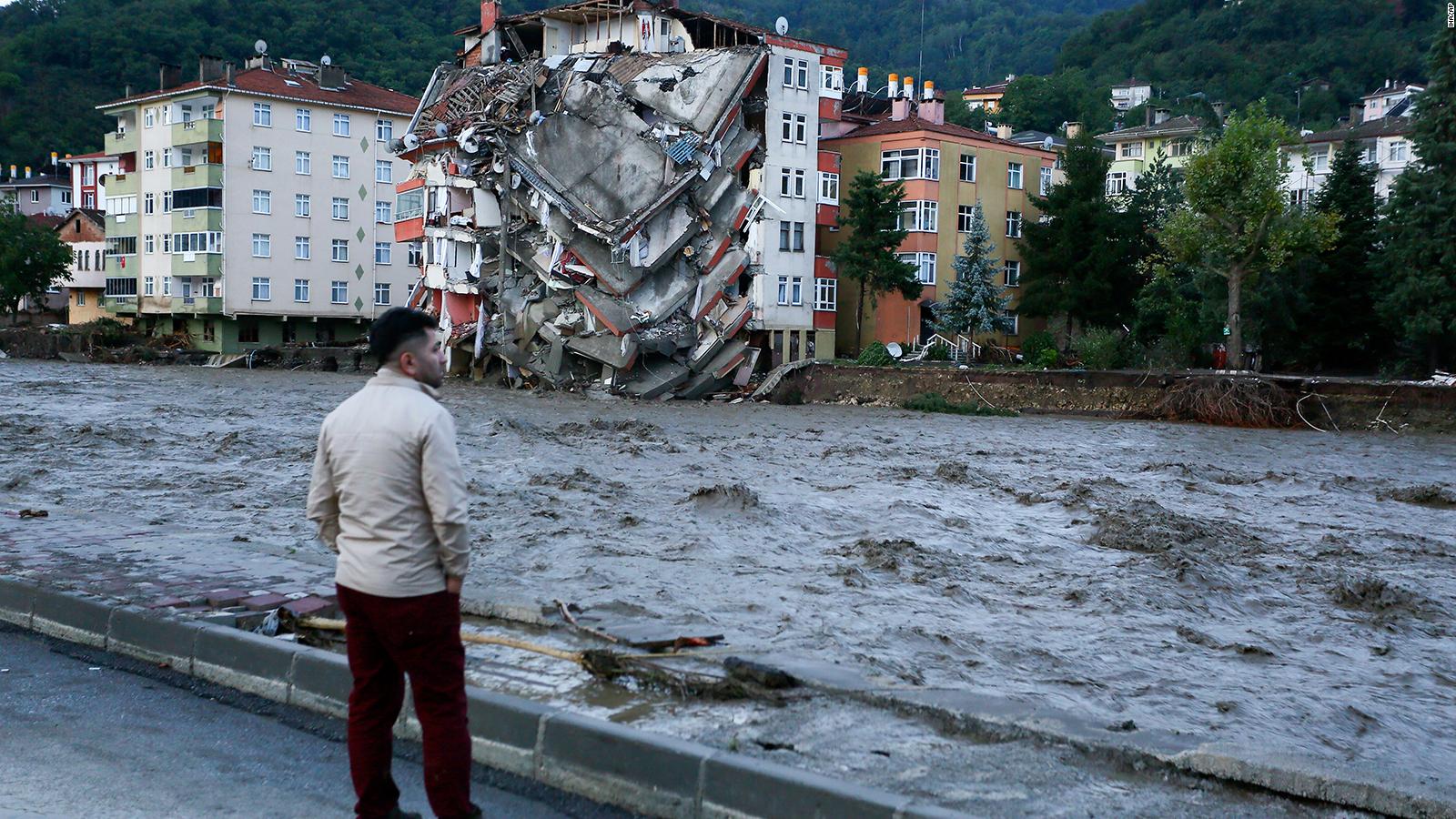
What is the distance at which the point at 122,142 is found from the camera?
276 ft

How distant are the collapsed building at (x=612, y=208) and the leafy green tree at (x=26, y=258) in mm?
38389

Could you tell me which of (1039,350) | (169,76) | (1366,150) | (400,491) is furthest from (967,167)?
(400,491)

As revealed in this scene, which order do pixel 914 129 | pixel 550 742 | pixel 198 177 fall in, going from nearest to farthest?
1. pixel 550 742
2. pixel 914 129
3. pixel 198 177

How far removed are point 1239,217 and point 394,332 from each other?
2073 inches

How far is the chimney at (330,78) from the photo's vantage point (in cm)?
8225

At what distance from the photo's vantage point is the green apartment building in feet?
252

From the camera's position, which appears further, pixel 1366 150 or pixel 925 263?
pixel 1366 150

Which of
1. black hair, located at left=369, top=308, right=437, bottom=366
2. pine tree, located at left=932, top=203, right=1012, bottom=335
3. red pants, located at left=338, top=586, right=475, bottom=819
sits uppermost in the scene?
pine tree, located at left=932, top=203, right=1012, bottom=335

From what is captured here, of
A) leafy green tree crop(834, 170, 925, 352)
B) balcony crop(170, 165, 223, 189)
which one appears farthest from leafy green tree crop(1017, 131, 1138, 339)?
balcony crop(170, 165, 223, 189)

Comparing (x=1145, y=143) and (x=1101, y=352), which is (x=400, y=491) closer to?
(x=1101, y=352)

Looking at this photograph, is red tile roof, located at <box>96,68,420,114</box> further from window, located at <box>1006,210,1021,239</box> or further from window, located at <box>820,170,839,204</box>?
window, located at <box>1006,210,1021,239</box>

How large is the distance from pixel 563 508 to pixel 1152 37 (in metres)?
153

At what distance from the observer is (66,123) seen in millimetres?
116625

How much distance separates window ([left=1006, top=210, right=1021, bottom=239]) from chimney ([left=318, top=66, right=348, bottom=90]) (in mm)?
42932
